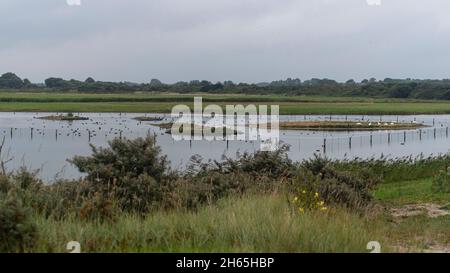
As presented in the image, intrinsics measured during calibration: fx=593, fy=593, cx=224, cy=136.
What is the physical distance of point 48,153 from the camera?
40094mm

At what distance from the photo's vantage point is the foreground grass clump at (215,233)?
234 inches

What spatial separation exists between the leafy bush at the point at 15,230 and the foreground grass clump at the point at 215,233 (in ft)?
0.42

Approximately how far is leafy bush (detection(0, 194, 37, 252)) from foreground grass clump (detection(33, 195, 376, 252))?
13 cm

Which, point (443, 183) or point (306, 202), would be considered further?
point (443, 183)

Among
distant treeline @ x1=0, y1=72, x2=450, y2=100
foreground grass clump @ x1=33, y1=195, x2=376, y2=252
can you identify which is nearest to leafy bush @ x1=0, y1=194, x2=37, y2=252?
foreground grass clump @ x1=33, y1=195, x2=376, y2=252

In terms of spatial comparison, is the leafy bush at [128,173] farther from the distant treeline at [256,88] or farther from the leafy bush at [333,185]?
the distant treeline at [256,88]

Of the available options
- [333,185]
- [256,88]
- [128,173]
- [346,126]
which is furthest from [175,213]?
[256,88]

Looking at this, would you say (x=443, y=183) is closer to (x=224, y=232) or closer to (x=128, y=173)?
(x=128, y=173)

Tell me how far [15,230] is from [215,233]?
2.04 meters

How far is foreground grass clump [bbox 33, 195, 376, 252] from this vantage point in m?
5.94

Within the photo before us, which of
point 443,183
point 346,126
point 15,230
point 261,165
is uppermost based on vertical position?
point 15,230

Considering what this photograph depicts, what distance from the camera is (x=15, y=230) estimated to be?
Result: 5699 mm

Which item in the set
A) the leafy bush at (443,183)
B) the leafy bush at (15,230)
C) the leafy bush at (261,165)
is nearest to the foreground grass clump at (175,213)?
the leafy bush at (15,230)

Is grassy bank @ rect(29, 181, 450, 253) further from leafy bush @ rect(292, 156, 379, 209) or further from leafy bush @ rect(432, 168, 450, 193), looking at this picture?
leafy bush @ rect(432, 168, 450, 193)
